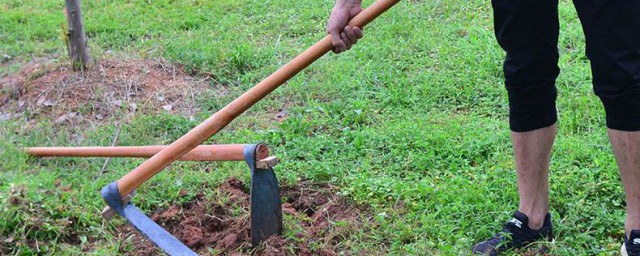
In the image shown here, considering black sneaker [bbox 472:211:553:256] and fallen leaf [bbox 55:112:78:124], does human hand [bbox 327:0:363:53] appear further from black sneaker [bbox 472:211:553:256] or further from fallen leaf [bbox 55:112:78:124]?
fallen leaf [bbox 55:112:78:124]

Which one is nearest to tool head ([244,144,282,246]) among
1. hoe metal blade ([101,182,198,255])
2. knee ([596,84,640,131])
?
hoe metal blade ([101,182,198,255])

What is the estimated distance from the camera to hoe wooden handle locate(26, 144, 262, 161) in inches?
119

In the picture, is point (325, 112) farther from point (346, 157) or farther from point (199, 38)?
point (199, 38)

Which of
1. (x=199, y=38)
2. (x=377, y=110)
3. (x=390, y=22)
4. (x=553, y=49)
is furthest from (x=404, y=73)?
(x=553, y=49)

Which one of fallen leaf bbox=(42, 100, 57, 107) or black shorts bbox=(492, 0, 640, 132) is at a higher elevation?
black shorts bbox=(492, 0, 640, 132)

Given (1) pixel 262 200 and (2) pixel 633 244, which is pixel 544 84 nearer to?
(2) pixel 633 244

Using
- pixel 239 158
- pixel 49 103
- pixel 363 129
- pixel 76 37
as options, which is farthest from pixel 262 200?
pixel 76 37

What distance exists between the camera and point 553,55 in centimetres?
265

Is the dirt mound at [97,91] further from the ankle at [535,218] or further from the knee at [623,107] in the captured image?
the knee at [623,107]

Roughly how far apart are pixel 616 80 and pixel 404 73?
8.45ft

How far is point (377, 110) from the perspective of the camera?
4414 millimetres

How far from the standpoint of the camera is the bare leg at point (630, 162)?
7.92 feet

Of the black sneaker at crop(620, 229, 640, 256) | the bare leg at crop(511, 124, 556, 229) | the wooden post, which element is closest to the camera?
the black sneaker at crop(620, 229, 640, 256)

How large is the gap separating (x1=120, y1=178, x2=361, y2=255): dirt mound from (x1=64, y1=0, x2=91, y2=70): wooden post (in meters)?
1.90
